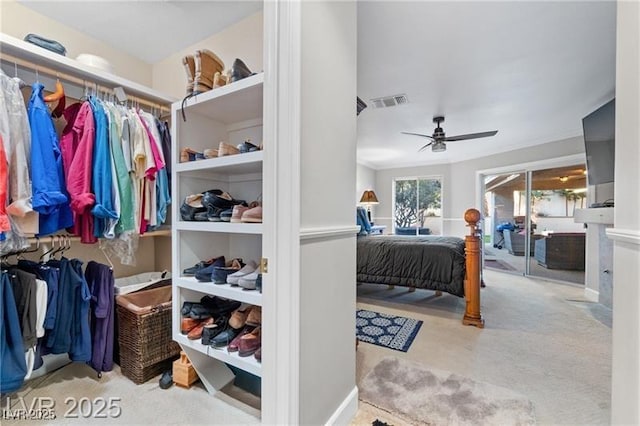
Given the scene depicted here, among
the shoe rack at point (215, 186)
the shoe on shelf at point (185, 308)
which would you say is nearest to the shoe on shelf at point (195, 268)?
the shoe rack at point (215, 186)

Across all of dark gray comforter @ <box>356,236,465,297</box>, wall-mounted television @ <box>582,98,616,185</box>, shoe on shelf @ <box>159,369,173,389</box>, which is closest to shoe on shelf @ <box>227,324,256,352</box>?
shoe on shelf @ <box>159,369,173,389</box>

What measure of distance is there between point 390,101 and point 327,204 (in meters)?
2.52

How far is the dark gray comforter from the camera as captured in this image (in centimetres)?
280

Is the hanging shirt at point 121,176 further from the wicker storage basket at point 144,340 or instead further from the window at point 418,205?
the window at point 418,205

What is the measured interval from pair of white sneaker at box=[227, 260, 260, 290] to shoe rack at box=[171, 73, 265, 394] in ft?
0.11

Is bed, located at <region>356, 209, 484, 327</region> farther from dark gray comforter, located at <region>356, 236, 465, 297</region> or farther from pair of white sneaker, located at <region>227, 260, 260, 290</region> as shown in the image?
pair of white sneaker, located at <region>227, 260, 260, 290</region>

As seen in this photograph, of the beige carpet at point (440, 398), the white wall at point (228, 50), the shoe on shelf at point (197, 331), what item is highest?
the white wall at point (228, 50)

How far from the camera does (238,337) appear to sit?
4.35 ft

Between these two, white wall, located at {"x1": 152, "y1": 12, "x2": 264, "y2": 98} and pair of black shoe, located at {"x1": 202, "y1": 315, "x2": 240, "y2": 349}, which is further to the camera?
white wall, located at {"x1": 152, "y1": 12, "x2": 264, "y2": 98}

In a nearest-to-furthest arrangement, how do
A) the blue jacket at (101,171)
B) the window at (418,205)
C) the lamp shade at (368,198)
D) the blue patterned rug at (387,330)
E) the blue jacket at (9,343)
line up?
the blue jacket at (9,343) < the blue jacket at (101,171) < the blue patterned rug at (387,330) < the lamp shade at (368,198) < the window at (418,205)

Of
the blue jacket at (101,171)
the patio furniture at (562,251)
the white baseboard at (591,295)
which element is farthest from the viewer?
the patio furniture at (562,251)

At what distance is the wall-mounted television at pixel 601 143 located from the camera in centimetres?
294

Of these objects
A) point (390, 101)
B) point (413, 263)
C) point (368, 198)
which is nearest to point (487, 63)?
point (390, 101)

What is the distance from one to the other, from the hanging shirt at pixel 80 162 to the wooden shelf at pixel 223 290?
631mm
